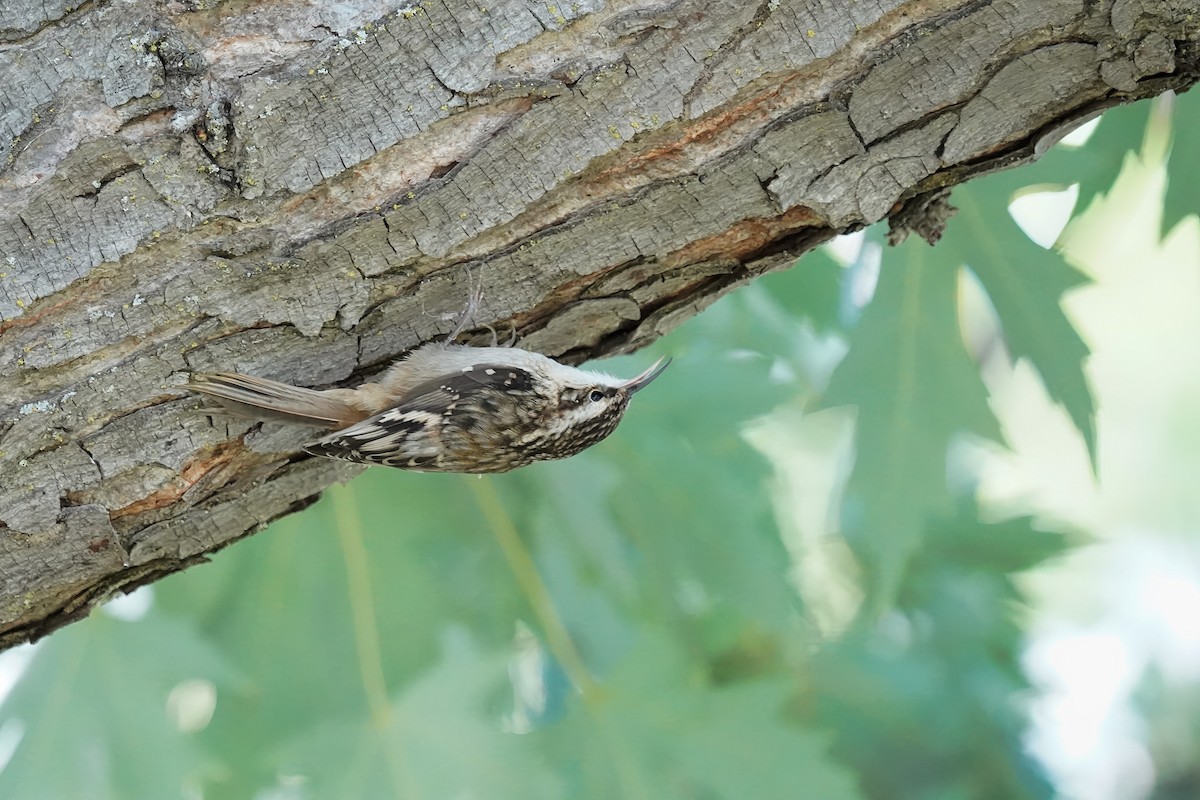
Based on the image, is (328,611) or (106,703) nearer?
(106,703)

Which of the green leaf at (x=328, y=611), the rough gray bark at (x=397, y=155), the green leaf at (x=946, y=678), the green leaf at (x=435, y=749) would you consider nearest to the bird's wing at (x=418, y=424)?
the rough gray bark at (x=397, y=155)

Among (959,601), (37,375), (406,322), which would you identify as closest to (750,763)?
(959,601)

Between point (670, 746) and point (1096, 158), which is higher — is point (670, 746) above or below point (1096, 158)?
below

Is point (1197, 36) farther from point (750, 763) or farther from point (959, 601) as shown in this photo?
point (959, 601)

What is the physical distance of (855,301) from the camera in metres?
2.70

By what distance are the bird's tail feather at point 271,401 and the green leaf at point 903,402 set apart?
1.30 meters

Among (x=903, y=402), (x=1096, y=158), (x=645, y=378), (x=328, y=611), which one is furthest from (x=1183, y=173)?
(x=328, y=611)

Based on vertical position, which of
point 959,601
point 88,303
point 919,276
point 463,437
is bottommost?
point 959,601

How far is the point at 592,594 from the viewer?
2.71 metres

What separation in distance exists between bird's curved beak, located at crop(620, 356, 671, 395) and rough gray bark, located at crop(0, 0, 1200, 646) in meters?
0.64

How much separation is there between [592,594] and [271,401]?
3.87 feet

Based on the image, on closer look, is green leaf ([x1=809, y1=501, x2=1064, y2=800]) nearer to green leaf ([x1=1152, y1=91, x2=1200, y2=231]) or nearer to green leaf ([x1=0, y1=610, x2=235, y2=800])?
green leaf ([x1=1152, y1=91, x2=1200, y2=231])

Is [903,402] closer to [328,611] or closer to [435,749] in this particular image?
[435,749]

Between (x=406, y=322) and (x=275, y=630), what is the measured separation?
1.16 meters
